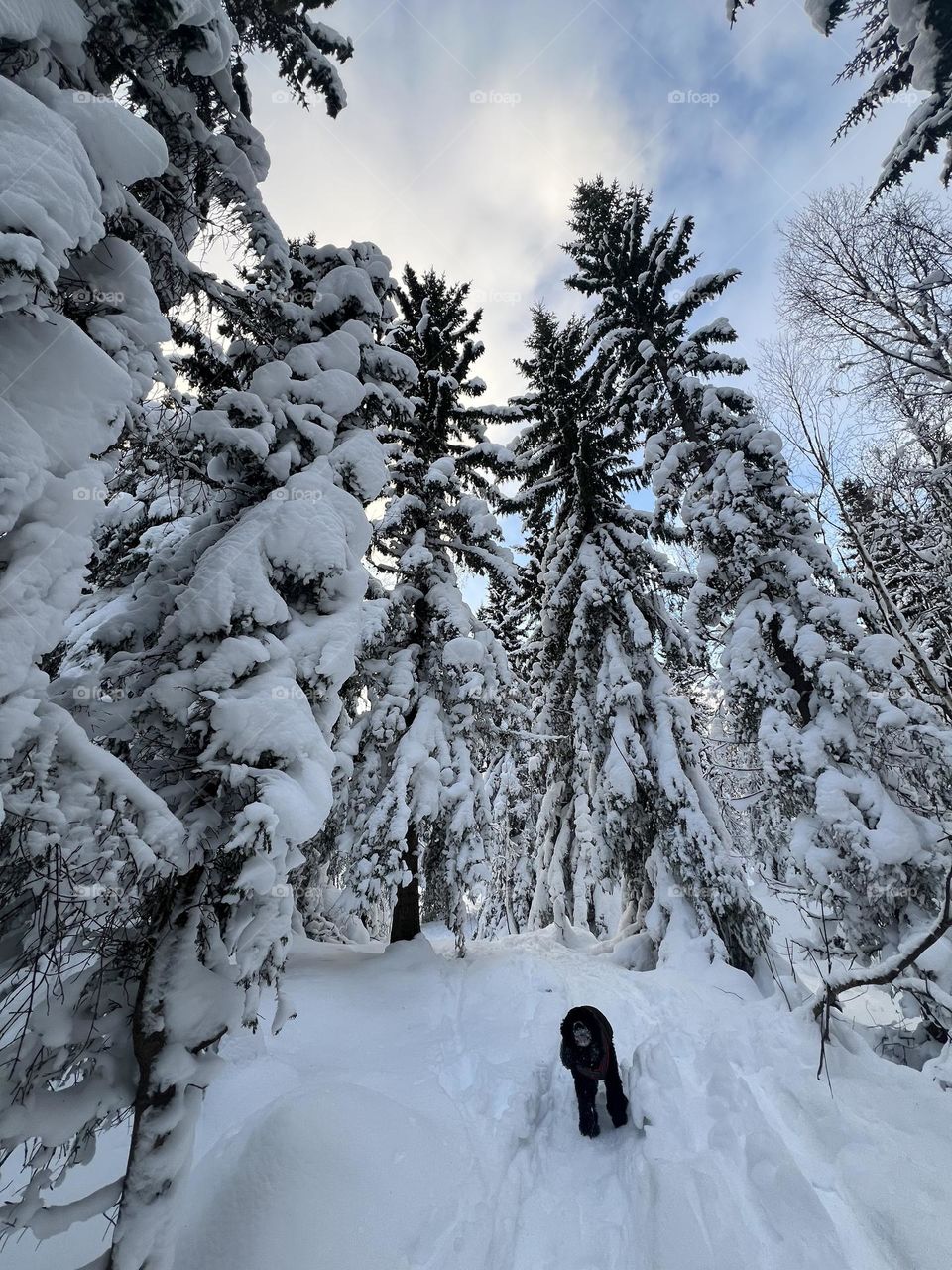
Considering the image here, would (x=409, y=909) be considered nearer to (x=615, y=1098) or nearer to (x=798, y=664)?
(x=615, y=1098)

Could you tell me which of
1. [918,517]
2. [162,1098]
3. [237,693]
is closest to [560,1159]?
[162,1098]

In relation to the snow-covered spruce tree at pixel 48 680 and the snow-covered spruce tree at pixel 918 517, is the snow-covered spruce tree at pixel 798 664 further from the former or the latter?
the snow-covered spruce tree at pixel 48 680

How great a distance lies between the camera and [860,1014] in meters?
7.59

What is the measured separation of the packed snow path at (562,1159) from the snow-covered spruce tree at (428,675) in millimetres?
2389

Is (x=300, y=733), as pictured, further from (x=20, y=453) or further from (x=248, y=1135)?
(x=248, y=1135)

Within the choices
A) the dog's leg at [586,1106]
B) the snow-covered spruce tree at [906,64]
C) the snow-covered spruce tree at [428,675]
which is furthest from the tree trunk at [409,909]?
the snow-covered spruce tree at [906,64]

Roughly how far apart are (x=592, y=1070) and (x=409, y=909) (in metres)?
4.99

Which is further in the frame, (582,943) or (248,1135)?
(582,943)

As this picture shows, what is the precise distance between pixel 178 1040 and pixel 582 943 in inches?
400

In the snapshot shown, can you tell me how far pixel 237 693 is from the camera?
3715 millimetres

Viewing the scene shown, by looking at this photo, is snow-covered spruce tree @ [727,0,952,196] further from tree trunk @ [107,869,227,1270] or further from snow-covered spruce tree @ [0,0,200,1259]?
tree trunk @ [107,869,227,1270]

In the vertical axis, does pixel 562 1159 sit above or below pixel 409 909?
below

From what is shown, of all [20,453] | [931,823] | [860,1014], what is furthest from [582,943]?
[20,453]

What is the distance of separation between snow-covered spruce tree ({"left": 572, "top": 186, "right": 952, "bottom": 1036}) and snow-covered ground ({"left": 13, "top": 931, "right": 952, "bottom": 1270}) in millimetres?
1800
